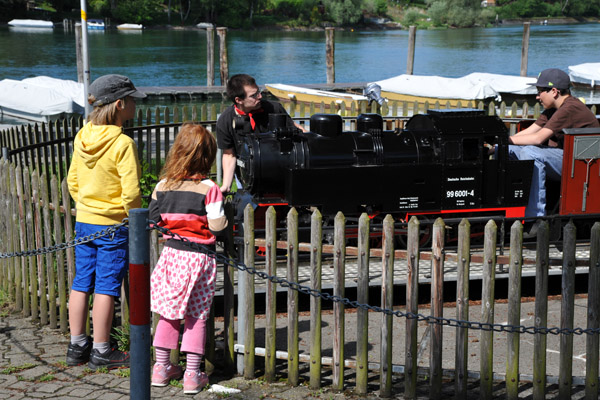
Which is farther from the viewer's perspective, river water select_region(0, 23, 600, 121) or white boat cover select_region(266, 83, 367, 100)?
river water select_region(0, 23, 600, 121)

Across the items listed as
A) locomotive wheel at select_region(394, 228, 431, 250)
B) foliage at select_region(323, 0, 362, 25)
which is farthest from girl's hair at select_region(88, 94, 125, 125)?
foliage at select_region(323, 0, 362, 25)

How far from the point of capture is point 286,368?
574 cm

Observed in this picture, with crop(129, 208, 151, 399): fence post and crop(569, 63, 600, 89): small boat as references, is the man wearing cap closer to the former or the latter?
crop(129, 208, 151, 399): fence post

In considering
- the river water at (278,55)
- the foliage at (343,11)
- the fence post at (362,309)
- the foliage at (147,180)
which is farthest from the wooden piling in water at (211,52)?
the foliage at (343,11)

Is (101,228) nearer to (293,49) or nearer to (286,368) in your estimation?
(286,368)

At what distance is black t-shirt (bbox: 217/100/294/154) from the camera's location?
27.2ft

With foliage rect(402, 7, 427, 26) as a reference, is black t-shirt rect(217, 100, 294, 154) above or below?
below

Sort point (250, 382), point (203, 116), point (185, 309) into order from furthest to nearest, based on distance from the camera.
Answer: point (203, 116)
point (250, 382)
point (185, 309)

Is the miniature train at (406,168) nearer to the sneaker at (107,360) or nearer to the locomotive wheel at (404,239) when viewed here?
the locomotive wheel at (404,239)

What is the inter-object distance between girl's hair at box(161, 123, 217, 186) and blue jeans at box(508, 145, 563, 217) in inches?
184

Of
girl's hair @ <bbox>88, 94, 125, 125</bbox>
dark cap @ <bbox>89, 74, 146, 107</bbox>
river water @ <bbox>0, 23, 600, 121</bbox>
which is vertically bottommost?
river water @ <bbox>0, 23, 600, 121</bbox>

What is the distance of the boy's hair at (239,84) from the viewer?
784 cm

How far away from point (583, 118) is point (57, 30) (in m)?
93.1

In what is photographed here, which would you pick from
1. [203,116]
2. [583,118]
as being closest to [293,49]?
[203,116]
